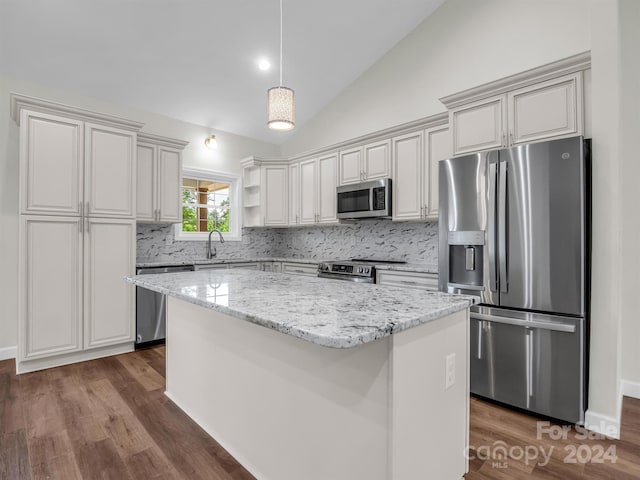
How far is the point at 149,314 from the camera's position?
12.1 ft

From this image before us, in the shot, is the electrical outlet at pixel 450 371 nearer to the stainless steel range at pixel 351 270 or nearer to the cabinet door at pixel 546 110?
the cabinet door at pixel 546 110

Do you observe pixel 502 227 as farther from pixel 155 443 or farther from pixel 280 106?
pixel 155 443

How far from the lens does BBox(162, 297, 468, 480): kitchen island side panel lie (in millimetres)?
Answer: 1128

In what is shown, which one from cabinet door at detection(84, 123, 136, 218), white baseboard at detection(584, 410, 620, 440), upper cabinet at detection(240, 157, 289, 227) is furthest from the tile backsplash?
white baseboard at detection(584, 410, 620, 440)

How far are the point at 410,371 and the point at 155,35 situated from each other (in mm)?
3756

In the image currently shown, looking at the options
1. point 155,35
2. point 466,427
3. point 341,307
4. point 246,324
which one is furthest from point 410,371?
point 155,35

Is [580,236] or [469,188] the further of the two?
[469,188]

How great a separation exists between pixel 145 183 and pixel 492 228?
356cm

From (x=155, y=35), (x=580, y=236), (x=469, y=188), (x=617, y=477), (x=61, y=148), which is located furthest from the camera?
(x=155, y=35)

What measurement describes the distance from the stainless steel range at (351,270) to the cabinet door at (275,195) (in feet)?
4.01

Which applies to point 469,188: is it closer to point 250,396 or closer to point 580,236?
point 580,236

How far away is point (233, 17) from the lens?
3.29 metres

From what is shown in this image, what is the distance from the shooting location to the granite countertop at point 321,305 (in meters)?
0.94

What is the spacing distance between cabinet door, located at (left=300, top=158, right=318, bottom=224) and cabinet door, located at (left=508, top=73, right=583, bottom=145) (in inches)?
Answer: 103
